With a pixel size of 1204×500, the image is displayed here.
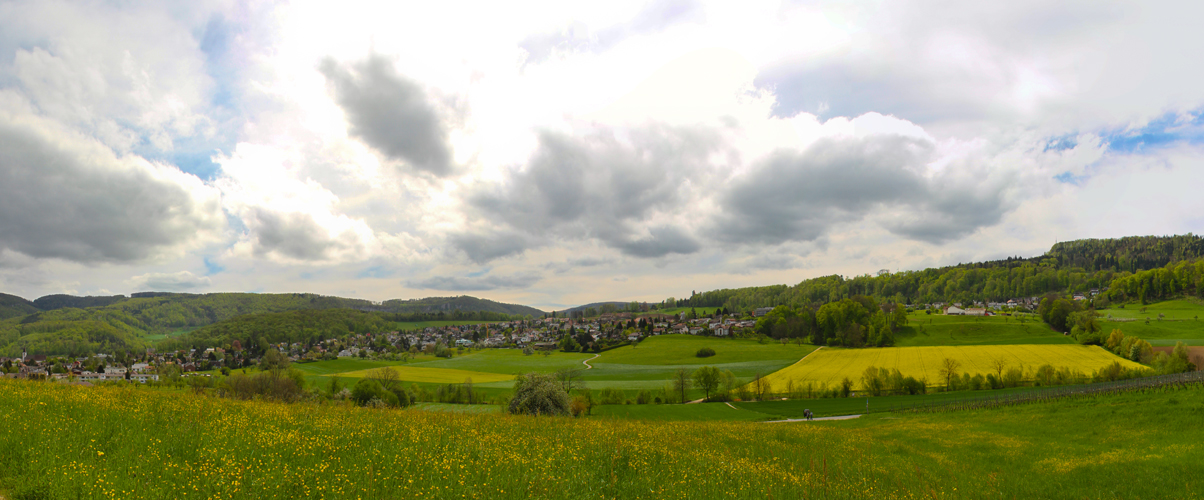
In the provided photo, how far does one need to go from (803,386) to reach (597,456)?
72328 mm

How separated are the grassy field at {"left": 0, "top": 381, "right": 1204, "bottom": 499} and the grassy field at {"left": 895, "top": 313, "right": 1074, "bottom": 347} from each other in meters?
117

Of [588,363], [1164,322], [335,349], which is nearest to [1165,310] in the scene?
[1164,322]

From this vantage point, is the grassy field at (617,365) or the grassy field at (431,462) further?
the grassy field at (617,365)

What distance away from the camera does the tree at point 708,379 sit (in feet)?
235

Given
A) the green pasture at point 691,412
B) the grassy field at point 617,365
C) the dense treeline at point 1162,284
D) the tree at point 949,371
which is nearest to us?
the green pasture at point 691,412

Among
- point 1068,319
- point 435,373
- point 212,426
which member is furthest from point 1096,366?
point 435,373

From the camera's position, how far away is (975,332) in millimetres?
119125

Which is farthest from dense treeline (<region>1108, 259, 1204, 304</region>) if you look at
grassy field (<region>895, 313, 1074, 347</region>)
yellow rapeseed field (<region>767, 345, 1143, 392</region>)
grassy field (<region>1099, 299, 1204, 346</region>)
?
yellow rapeseed field (<region>767, 345, 1143, 392</region>)

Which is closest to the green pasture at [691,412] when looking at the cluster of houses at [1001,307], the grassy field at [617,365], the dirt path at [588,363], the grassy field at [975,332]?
the grassy field at [617,365]

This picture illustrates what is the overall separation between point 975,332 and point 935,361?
171 ft

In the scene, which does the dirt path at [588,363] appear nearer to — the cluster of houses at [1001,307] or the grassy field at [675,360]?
the grassy field at [675,360]

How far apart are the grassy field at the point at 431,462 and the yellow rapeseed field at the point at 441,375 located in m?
83.4

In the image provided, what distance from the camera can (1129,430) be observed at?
24062mm

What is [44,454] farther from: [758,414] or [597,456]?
[758,414]
